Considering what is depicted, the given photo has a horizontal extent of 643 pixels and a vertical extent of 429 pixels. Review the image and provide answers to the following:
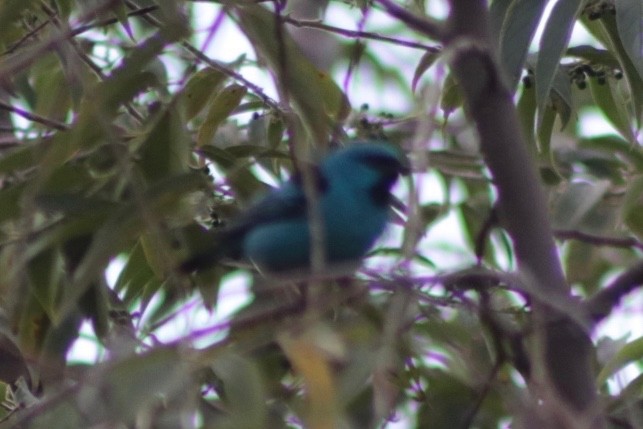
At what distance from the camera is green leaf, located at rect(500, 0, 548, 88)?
5.60 ft

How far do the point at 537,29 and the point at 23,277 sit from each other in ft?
2.70

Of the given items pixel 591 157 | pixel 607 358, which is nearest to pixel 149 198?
pixel 607 358

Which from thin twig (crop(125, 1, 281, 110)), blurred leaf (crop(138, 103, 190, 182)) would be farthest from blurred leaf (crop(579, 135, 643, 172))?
blurred leaf (crop(138, 103, 190, 182))

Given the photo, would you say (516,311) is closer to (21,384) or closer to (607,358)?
(607,358)

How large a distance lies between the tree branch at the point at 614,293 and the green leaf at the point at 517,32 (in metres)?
0.56

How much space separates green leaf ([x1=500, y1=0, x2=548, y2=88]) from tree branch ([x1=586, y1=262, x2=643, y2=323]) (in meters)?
0.56

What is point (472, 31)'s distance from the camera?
1284mm

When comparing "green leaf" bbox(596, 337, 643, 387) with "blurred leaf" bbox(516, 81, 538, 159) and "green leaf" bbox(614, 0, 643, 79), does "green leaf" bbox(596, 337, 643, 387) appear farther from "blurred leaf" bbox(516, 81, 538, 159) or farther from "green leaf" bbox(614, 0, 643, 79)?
"blurred leaf" bbox(516, 81, 538, 159)

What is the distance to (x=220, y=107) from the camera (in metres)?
2.11

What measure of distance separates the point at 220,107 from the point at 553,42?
63 centimetres

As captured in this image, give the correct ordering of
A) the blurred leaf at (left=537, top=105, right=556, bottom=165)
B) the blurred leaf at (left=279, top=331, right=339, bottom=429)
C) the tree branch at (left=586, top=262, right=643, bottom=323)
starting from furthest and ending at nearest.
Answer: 1. the blurred leaf at (left=537, top=105, right=556, bottom=165)
2. the tree branch at (left=586, top=262, right=643, bottom=323)
3. the blurred leaf at (left=279, top=331, right=339, bottom=429)

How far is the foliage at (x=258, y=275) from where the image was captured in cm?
113

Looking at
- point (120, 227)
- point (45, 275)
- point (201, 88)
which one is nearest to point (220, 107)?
point (201, 88)

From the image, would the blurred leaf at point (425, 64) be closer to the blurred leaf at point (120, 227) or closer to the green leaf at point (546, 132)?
the green leaf at point (546, 132)
